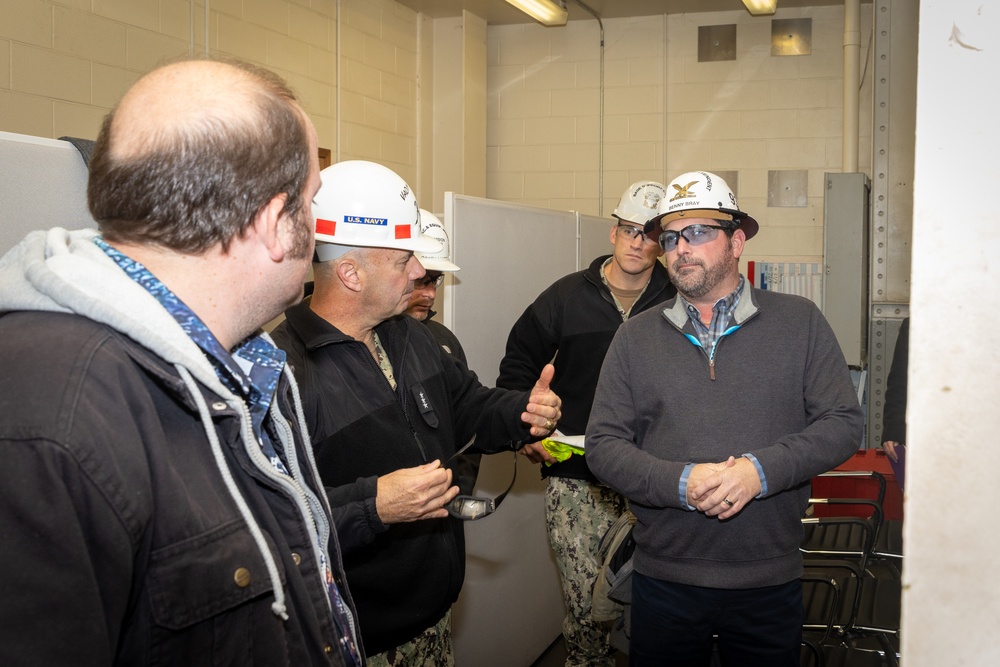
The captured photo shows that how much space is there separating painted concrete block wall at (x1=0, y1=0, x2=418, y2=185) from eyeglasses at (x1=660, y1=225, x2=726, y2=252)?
2.25 m

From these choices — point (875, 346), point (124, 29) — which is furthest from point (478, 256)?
point (124, 29)

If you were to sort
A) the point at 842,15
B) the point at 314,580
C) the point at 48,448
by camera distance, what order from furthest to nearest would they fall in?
the point at 842,15
the point at 314,580
the point at 48,448

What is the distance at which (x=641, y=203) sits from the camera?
406cm

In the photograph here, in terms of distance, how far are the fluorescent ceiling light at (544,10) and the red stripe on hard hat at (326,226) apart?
14.6ft

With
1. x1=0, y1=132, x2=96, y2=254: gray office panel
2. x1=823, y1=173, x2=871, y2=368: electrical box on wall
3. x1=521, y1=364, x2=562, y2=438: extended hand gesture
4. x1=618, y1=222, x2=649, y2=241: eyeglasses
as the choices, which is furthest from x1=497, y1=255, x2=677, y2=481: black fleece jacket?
x1=0, y1=132, x2=96, y2=254: gray office panel

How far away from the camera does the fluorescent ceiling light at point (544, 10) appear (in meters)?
6.30

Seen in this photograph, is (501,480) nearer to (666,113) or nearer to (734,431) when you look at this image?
(734,431)

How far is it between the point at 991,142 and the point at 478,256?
119 inches

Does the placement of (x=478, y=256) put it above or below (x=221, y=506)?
above

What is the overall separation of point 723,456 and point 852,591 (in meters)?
2.06

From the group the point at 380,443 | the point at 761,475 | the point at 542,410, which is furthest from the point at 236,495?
the point at 761,475

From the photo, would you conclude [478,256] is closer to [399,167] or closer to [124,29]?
[124,29]

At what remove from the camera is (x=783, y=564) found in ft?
7.84

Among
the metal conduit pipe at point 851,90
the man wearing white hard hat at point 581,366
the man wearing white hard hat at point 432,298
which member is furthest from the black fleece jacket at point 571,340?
the metal conduit pipe at point 851,90
